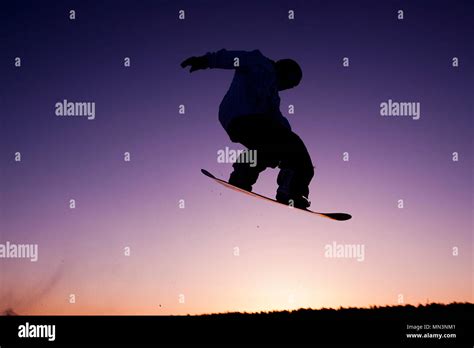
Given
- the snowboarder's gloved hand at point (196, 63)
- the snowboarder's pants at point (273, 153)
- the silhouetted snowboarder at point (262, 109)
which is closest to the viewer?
the snowboarder's gloved hand at point (196, 63)

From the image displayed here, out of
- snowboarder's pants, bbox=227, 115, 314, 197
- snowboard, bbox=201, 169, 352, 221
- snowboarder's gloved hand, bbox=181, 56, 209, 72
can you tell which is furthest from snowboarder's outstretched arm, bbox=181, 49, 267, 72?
snowboard, bbox=201, 169, 352, 221

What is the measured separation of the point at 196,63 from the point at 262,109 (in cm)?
131

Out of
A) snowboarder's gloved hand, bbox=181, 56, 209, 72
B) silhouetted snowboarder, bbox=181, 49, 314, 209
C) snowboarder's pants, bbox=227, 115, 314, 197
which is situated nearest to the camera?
snowboarder's gloved hand, bbox=181, 56, 209, 72

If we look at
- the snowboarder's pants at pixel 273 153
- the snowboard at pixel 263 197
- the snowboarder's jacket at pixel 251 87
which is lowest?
the snowboard at pixel 263 197

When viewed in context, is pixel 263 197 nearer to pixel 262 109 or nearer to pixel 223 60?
pixel 262 109

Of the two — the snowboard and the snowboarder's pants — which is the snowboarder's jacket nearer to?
the snowboarder's pants

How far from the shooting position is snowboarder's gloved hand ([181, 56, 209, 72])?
24.8 feet

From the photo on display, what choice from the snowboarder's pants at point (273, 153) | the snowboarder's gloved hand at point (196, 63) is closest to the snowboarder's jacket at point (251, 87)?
the snowboarder's pants at point (273, 153)

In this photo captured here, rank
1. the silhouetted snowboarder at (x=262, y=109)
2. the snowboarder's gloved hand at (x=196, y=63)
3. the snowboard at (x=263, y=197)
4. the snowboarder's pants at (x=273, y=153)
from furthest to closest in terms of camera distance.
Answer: the snowboard at (x=263, y=197)
the snowboarder's pants at (x=273, y=153)
the silhouetted snowboarder at (x=262, y=109)
the snowboarder's gloved hand at (x=196, y=63)

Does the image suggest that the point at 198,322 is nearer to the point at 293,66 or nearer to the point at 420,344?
the point at 420,344

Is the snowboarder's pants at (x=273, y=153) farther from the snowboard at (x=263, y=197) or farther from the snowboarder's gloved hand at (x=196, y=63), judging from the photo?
the snowboarder's gloved hand at (x=196, y=63)

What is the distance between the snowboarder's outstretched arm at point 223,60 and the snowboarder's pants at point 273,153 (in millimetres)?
853

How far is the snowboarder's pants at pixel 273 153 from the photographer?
321 inches

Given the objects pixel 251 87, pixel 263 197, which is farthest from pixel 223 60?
pixel 263 197
